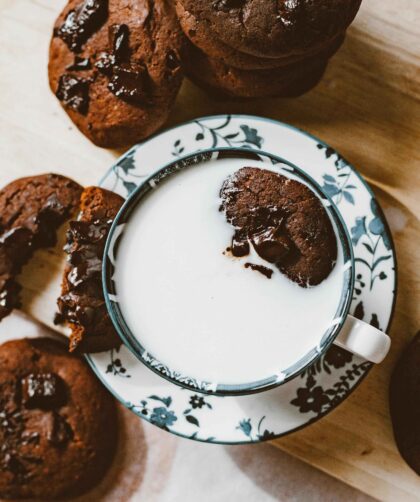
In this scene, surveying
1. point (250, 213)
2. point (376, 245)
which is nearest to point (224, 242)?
point (250, 213)

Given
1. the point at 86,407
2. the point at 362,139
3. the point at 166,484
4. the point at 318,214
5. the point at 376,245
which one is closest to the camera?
the point at 318,214

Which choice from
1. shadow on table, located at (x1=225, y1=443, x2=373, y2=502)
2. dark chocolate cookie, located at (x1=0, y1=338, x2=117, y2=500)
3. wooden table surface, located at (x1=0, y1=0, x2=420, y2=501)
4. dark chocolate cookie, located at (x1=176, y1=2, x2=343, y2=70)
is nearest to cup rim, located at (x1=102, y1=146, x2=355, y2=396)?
dark chocolate cookie, located at (x1=176, y1=2, x2=343, y2=70)

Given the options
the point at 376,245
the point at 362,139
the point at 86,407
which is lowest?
the point at 86,407

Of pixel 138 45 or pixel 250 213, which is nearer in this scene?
pixel 250 213

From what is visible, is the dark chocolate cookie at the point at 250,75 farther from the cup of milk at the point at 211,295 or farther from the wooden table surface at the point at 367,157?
the cup of milk at the point at 211,295

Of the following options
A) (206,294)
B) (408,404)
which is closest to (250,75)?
(206,294)

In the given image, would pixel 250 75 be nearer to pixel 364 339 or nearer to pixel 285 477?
pixel 364 339

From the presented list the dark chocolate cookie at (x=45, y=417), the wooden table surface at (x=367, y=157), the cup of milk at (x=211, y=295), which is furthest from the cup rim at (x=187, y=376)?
the dark chocolate cookie at (x=45, y=417)

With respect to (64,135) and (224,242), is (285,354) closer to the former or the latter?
(224,242)
